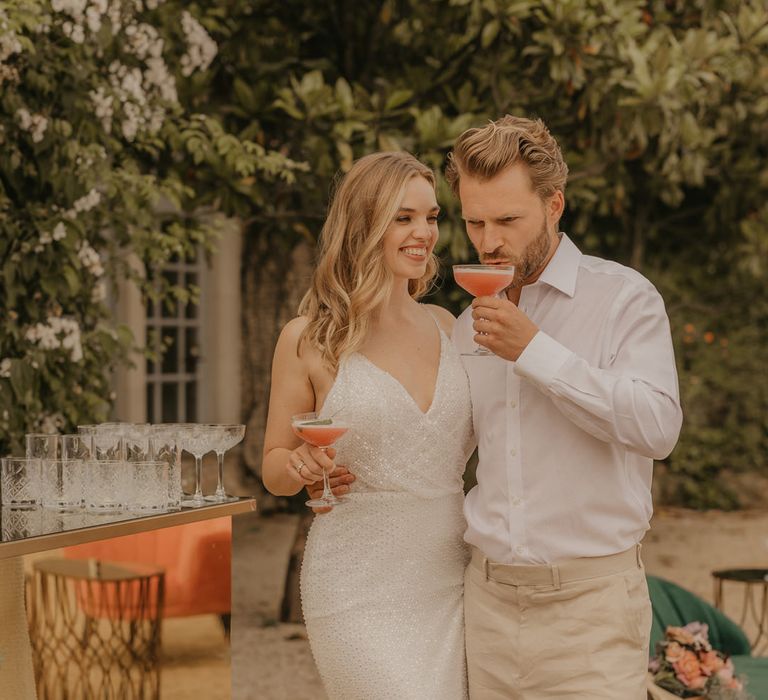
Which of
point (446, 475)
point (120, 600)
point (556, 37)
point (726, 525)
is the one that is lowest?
point (726, 525)

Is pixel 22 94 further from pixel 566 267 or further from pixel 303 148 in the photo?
pixel 566 267

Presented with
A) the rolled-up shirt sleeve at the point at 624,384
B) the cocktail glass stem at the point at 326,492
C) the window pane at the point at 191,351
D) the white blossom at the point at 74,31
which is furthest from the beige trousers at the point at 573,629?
the window pane at the point at 191,351

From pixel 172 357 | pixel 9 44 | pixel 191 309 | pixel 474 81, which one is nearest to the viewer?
pixel 9 44

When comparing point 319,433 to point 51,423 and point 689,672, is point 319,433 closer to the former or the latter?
point 689,672

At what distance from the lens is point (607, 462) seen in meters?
2.91

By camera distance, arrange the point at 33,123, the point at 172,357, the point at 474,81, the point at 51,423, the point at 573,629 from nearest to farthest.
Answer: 1. the point at 573,629
2. the point at 33,123
3. the point at 51,423
4. the point at 474,81
5. the point at 172,357

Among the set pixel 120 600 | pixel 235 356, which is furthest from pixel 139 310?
pixel 120 600

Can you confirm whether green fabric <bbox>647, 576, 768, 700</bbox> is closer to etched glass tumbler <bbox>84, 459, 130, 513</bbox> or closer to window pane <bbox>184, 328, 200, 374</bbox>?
etched glass tumbler <bbox>84, 459, 130, 513</bbox>

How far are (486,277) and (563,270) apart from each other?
223 mm

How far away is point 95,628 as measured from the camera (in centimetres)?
314

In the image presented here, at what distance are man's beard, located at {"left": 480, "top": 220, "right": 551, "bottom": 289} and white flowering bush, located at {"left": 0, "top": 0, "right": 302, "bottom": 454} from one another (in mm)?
2572

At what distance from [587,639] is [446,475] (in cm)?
67

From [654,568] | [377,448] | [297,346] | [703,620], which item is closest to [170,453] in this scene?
[297,346]

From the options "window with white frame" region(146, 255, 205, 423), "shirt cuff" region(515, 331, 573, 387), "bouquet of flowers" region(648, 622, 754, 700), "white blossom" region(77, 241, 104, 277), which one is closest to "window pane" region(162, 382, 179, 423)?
"window with white frame" region(146, 255, 205, 423)
